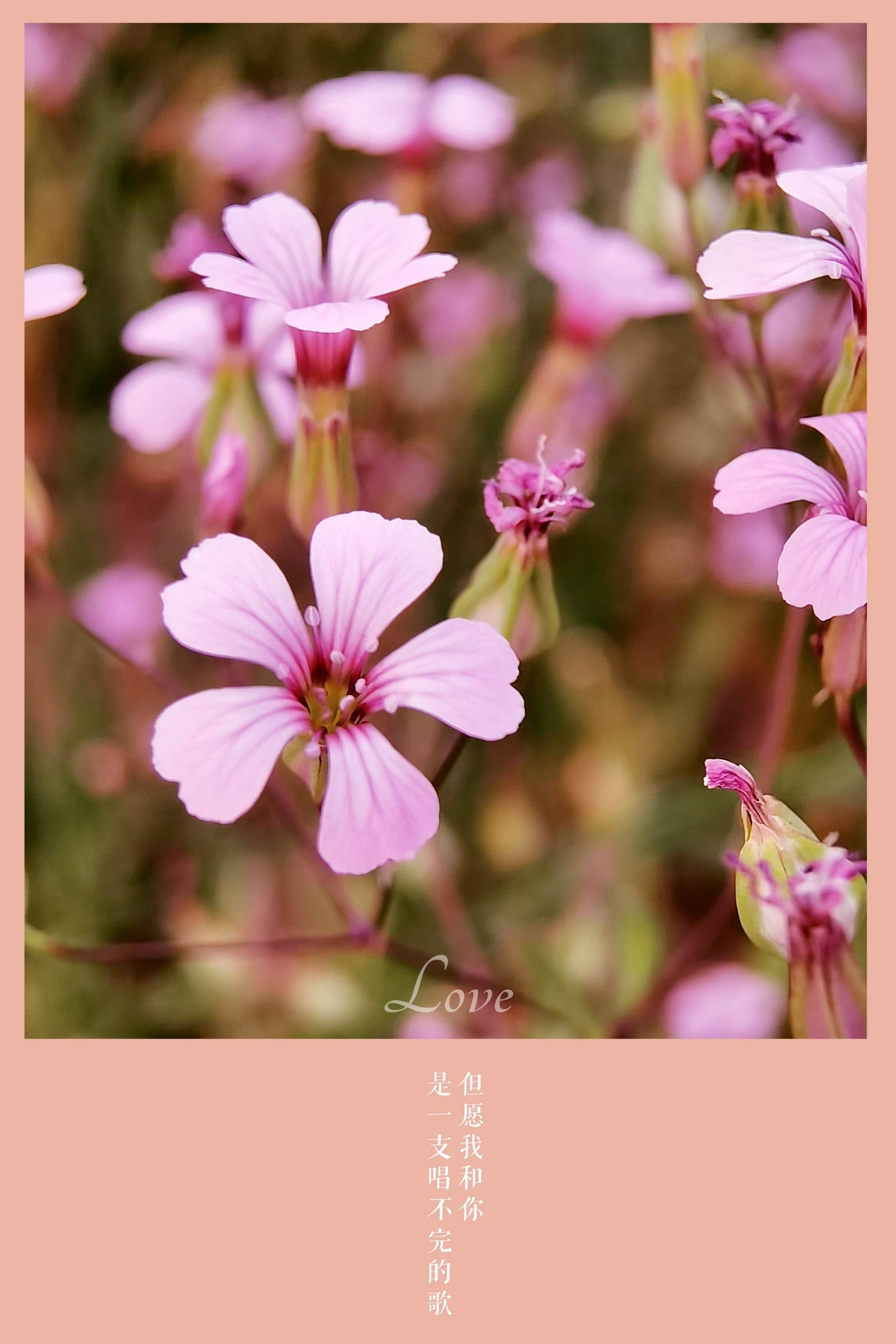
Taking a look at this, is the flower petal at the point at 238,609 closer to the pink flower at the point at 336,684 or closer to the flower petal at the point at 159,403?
the pink flower at the point at 336,684

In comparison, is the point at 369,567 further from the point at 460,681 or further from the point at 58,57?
the point at 58,57

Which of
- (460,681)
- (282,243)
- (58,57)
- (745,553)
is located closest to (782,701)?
(745,553)

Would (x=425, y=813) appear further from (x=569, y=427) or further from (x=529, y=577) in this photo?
(x=569, y=427)

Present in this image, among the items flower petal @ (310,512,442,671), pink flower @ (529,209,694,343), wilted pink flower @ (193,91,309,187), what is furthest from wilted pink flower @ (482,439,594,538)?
wilted pink flower @ (193,91,309,187)

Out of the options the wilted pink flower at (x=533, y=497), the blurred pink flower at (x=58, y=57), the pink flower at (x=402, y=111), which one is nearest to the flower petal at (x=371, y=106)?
the pink flower at (x=402, y=111)

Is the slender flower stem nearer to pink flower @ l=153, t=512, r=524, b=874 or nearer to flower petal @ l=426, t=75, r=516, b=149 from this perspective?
pink flower @ l=153, t=512, r=524, b=874

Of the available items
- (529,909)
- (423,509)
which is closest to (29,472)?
(423,509)
